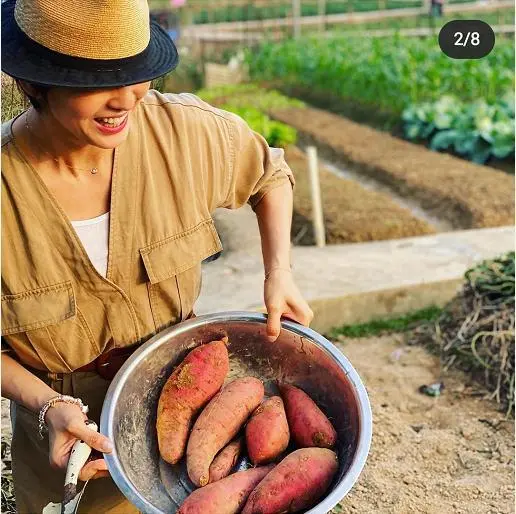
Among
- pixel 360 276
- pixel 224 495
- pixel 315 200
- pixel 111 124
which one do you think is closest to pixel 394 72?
pixel 315 200

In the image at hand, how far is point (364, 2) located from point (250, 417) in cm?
2542

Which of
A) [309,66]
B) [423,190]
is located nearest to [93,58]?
[423,190]

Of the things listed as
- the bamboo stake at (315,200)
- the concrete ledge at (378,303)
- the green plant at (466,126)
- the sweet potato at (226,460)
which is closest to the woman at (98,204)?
the sweet potato at (226,460)

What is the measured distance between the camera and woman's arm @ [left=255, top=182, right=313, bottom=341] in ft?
5.36

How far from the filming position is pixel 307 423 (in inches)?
62.2

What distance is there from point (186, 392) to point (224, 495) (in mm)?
272

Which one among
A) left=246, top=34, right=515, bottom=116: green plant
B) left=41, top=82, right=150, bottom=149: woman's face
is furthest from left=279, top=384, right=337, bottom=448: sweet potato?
left=246, top=34, right=515, bottom=116: green plant

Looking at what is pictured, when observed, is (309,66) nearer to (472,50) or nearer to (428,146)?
(428,146)

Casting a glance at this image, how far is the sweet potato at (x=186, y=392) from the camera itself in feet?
5.17

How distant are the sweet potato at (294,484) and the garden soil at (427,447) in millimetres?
1077

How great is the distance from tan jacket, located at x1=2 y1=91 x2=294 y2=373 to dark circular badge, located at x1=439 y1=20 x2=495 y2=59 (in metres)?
1.40

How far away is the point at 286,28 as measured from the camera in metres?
17.5

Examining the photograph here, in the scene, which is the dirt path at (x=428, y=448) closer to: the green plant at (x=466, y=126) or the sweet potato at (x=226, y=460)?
the sweet potato at (x=226, y=460)

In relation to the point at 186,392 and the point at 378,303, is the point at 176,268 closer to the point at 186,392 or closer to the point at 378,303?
the point at 186,392
